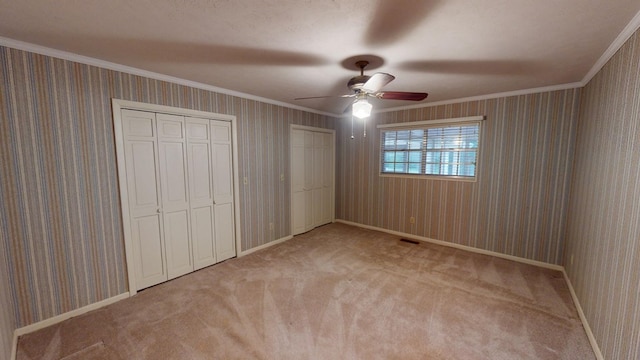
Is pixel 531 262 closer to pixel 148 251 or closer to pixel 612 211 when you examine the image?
pixel 612 211

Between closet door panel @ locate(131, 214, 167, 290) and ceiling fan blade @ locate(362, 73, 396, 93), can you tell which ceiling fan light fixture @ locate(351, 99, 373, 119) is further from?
closet door panel @ locate(131, 214, 167, 290)

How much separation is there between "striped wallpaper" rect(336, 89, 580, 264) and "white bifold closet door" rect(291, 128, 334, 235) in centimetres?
117

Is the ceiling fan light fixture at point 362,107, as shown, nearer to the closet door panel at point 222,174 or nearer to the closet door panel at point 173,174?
the closet door panel at point 222,174

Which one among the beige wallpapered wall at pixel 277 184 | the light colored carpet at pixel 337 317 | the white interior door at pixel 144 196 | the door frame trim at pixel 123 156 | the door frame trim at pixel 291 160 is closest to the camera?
the beige wallpapered wall at pixel 277 184

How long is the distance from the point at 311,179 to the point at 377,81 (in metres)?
3.07

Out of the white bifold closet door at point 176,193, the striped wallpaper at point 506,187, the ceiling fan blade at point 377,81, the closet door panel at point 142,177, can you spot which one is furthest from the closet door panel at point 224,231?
the striped wallpaper at point 506,187

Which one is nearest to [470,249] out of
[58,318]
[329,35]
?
[329,35]

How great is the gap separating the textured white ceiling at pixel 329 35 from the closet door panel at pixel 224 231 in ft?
5.81

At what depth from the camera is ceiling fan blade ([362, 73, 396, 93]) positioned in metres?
1.91

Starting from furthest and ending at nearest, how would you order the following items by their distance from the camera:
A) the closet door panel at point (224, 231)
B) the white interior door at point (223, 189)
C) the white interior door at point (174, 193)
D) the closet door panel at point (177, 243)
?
the closet door panel at point (224, 231) → the white interior door at point (223, 189) → the closet door panel at point (177, 243) → the white interior door at point (174, 193)

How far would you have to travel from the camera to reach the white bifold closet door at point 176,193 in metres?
2.71

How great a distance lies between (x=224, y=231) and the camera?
3.55 meters

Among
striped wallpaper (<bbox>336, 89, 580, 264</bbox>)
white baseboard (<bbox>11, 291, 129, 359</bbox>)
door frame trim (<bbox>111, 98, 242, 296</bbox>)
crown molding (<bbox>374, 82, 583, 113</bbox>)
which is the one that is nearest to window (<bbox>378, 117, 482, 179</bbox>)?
striped wallpaper (<bbox>336, 89, 580, 264</bbox>)

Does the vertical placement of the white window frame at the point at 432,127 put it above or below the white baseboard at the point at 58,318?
above
